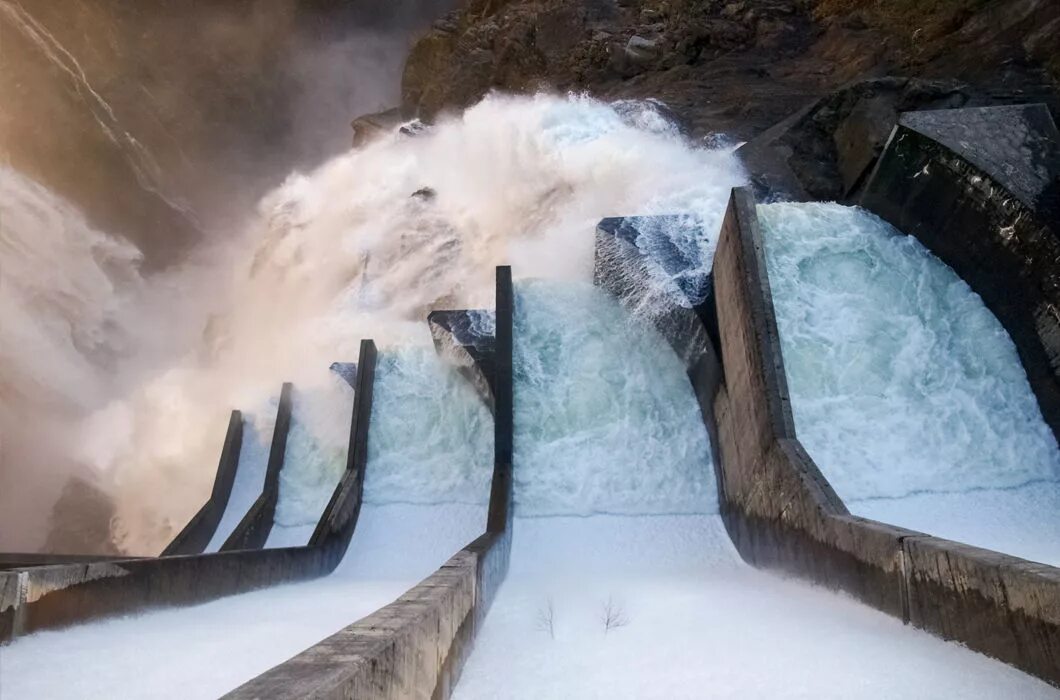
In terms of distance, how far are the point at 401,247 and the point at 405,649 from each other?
15154 millimetres

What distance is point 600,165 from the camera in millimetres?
12758

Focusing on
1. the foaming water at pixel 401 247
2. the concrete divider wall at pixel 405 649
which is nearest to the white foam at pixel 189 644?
the concrete divider wall at pixel 405 649

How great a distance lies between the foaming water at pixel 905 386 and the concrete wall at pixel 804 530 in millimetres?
647

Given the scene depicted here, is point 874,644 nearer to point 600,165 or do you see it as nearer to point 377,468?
point 377,468

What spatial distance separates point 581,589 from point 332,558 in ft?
12.4

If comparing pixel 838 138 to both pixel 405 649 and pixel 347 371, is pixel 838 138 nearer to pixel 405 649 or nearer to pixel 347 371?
pixel 347 371

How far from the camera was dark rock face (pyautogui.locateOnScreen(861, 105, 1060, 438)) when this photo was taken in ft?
24.3

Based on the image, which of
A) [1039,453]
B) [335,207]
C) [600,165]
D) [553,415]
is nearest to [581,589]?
[553,415]

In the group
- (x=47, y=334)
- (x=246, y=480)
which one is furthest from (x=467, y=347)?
(x=47, y=334)

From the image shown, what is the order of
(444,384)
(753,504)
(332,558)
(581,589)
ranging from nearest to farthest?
(581,589)
(753,504)
(332,558)
(444,384)

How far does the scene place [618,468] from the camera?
865cm

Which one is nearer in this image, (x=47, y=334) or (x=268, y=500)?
(x=268, y=500)

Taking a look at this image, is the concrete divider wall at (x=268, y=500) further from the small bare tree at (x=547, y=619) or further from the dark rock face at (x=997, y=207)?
the dark rock face at (x=997, y=207)

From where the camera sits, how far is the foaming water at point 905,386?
6.71 meters
